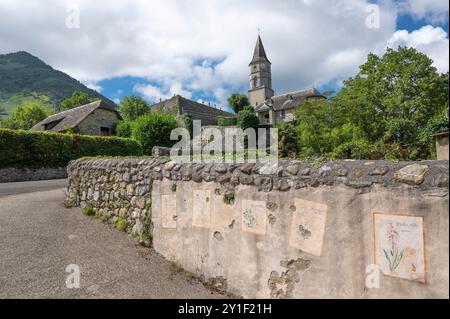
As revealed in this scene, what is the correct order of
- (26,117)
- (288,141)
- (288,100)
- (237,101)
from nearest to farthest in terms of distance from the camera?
(288,141)
(237,101)
(26,117)
(288,100)

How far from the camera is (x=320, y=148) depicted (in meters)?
23.5

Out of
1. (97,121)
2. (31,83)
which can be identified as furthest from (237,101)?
(31,83)

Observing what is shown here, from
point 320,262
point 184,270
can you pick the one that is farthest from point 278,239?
point 184,270

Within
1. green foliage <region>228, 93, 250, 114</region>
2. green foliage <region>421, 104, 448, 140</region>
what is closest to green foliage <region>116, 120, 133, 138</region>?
green foliage <region>228, 93, 250, 114</region>

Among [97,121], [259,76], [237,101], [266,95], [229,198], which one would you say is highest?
[259,76]

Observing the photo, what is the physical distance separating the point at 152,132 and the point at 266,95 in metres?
47.3

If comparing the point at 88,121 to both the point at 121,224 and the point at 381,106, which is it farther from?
the point at 381,106

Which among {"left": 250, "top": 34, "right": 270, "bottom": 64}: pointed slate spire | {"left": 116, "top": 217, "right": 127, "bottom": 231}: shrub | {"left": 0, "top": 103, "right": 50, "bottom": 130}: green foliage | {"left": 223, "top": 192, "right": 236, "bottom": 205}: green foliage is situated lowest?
{"left": 116, "top": 217, "right": 127, "bottom": 231}: shrub

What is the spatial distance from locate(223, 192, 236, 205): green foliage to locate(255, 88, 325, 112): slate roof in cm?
4963

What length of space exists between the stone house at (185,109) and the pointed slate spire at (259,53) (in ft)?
85.4

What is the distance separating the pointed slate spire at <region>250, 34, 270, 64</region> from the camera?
71.4 metres

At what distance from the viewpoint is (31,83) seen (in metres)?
115

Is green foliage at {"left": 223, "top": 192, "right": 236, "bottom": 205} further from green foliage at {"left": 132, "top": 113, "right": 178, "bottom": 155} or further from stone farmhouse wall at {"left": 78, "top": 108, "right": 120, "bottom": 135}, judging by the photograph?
stone farmhouse wall at {"left": 78, "top": 108, "right": 120, "bottom": 135}
